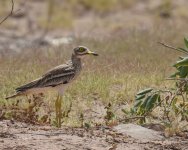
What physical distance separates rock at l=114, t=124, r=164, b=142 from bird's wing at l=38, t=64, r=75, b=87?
1035 millimetres

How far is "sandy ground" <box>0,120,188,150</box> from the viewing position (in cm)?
777

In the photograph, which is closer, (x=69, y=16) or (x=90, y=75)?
(x=90, y=75)

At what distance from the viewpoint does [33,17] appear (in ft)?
87.5

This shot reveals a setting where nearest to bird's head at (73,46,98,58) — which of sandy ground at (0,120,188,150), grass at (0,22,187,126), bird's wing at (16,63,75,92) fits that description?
bird's wing at (16,63,75,92)

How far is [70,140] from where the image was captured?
798 centimetres

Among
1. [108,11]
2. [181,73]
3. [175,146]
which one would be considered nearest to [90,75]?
[181,73]

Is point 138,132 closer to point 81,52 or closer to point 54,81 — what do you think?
point 54,81

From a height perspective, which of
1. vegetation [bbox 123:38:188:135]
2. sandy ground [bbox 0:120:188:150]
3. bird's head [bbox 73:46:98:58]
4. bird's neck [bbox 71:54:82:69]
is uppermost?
bird's head [bbox 73:46:98:58]

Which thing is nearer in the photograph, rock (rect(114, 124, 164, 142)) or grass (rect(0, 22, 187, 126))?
rock (rect(114, 124, 164, 142))

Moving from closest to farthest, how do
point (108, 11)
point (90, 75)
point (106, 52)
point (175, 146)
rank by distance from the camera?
A: point (175, 146) → point (90, 75) → point (106, 52) → point (108, 11)

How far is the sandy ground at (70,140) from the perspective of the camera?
7.77 m

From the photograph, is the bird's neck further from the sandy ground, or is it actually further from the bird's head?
the sandy ground

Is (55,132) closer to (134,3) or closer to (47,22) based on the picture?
(47,22)

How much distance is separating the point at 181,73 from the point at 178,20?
16785 millimetres
